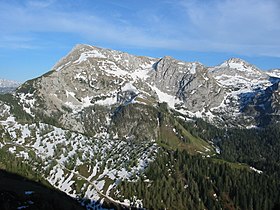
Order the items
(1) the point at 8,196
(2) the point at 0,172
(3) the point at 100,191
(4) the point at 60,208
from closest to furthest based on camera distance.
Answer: (1) the point at 8,196, (4) the point at 60,208, (2) the point at 0,172, (3) the point at 100,191

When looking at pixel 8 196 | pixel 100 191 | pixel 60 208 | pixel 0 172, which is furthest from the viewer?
pixel 100 191

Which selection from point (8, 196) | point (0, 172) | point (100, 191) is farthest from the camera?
point (100, 191)

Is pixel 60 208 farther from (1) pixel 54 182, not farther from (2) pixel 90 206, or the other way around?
(1) pixel 54 182

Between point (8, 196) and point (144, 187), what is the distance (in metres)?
88.4

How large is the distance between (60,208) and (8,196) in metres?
24.9

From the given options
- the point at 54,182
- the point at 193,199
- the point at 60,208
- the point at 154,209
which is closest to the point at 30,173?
the point at 54,182

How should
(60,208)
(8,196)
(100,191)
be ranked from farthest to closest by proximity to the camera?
(100,191) → (60,208) → (8,196)

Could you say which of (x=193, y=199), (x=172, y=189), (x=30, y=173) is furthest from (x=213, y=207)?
(x=30, y=173)

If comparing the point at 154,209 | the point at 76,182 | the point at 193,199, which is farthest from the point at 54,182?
the point at 193,199

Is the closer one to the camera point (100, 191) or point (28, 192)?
point (28, 192)

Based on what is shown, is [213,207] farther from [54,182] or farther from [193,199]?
[54,182]

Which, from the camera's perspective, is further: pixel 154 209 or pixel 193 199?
pixel 193 199

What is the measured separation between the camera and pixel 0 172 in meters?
171

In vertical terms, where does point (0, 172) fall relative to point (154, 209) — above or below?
above
